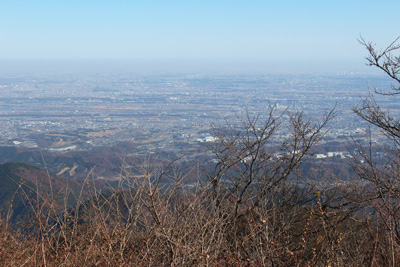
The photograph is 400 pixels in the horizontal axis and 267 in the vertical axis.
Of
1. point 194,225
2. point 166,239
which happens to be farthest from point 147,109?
point 166,239

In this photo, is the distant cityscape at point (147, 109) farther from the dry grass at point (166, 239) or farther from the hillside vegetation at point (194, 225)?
the dry grass at point (166, 239)

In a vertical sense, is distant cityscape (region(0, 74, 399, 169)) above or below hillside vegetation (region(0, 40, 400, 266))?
below

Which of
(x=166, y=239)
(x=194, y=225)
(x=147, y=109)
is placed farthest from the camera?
(x=147, y=109)

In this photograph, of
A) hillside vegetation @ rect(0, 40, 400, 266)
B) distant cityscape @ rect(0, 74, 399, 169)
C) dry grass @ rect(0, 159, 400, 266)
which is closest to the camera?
dry grass @ rect(0, 159, 400, 266)

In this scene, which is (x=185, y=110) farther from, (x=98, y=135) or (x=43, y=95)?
(x=43, y=95)

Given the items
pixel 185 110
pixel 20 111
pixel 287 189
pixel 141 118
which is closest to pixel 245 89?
pixel 185 110

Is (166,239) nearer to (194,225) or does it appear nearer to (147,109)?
(194,225)

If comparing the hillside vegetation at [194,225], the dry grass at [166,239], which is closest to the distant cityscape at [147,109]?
the hillside vegetation at [194,225]

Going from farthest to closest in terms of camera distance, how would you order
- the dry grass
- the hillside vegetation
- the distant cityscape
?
the distant cityscape, the hillside vegetation, the dry grass

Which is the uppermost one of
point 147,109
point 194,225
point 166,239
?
point 166,239

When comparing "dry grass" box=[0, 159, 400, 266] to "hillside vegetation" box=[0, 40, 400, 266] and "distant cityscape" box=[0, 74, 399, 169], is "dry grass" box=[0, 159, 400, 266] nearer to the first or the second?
"hillside vegetation" box=[0, 40, 400, 266]

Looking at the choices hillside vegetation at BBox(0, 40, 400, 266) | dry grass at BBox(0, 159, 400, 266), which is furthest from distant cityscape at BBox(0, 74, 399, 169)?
dry grass at BBox(0, 159, 400, 266)
